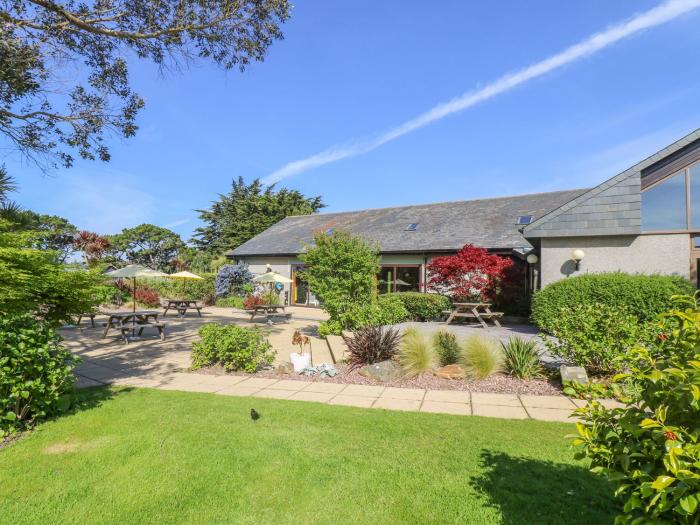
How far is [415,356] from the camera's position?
7.13 metres

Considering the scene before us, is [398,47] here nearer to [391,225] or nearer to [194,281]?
[391,225]

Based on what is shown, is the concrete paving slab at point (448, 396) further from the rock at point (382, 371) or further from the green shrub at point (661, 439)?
the green shrub at point (661, 439)

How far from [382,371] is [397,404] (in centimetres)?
151

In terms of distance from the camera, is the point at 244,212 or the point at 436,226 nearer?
the point at 436,226

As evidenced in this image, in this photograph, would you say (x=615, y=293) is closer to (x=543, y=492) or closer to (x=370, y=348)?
(x=370, y=348)

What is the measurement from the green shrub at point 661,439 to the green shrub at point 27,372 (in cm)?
517

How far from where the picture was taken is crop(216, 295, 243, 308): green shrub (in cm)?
2267

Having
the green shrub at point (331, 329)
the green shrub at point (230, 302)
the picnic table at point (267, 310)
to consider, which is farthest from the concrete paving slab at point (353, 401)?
the green shrub at point (230, 302)

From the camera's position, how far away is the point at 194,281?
24984mm

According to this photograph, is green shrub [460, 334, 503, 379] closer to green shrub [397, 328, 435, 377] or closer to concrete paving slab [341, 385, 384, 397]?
green shrub [397, 328, 435, 377]

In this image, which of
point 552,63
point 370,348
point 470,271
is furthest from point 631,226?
point 370,348

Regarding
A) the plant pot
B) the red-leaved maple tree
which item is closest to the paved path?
the plant pot

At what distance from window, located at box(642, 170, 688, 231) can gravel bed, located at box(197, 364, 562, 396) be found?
7.21 m

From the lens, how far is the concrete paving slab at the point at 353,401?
5.48m
